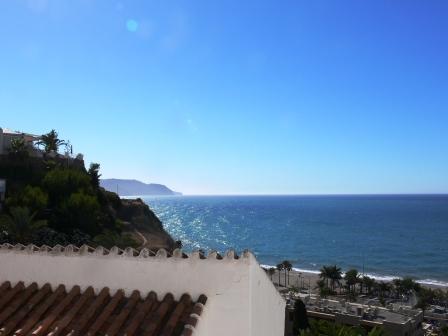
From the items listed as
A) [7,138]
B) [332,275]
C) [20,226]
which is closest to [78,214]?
[20,226]

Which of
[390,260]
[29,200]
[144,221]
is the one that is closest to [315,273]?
[390,260]

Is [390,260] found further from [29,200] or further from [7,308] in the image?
[7,308]

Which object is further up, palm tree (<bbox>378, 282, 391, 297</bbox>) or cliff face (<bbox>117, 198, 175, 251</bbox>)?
cliff face (<bbox>117, 198, 175, 251</bbox>)

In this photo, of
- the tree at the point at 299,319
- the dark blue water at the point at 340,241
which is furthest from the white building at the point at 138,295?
the dark blue water at the point at 340,241

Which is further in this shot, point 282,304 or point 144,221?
point 144,221

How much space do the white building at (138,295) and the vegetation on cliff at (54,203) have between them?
33.3 metres

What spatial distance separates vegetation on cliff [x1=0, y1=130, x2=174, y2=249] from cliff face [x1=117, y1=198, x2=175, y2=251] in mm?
2702

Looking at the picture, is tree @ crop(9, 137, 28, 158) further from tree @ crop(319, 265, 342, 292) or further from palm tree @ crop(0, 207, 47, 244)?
tree @ crop(319, 265, 342, 292)

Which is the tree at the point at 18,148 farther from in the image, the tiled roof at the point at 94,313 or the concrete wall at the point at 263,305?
the concrete wall at the point at 263,305

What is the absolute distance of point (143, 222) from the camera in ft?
205

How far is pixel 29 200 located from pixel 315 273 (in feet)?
187

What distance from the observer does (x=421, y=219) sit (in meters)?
162

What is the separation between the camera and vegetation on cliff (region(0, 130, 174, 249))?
126 ft

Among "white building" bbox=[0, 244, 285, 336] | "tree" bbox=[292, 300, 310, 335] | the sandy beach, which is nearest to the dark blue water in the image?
the sandy beach
